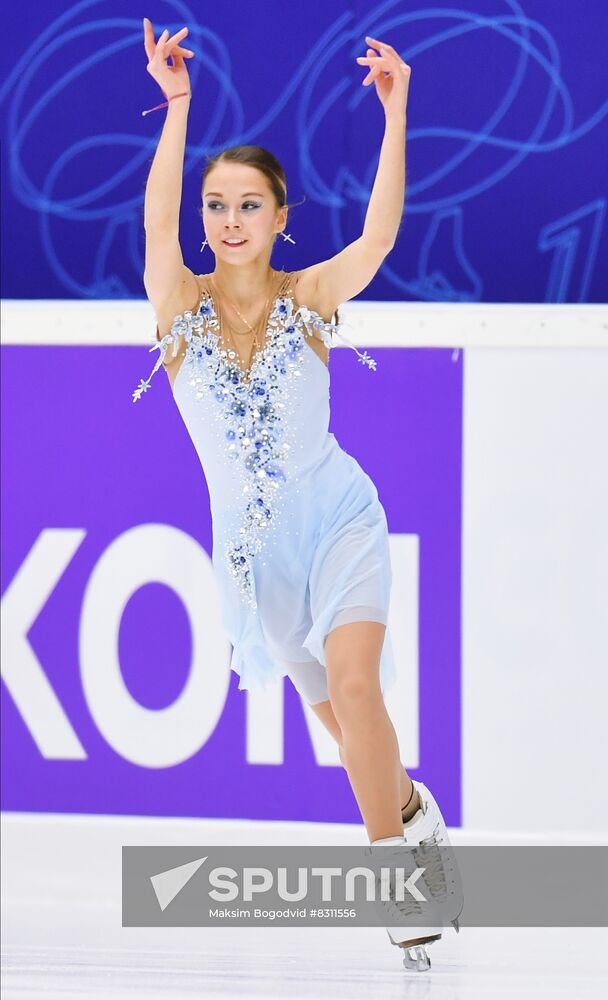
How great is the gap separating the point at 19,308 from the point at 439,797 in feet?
6.24

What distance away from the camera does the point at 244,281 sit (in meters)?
2.78

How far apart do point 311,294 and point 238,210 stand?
231 mm

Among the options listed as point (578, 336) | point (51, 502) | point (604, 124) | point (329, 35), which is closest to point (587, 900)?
point (578, 336)

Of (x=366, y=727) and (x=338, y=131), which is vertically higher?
(x=338, y=131)

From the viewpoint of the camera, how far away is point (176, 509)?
3955mm

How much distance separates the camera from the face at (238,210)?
2.68 meters

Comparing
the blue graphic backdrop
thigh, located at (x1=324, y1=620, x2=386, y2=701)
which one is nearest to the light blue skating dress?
thigh, located at (x1=324, y1=620, x2=386, y2=701)

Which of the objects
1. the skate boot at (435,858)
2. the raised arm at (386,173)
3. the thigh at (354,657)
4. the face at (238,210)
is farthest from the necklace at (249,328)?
the skate boot at (435,858)

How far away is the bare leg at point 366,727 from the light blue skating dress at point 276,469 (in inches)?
5.6

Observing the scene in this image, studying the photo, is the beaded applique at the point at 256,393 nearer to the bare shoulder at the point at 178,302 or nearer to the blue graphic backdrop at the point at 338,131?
the bare shoulder at the point at 178,302

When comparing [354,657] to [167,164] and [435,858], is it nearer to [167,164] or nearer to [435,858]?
[435,858]

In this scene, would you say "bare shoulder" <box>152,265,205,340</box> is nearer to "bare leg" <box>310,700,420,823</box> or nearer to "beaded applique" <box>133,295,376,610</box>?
"beaded applique" <box>133,295,376,610</box>

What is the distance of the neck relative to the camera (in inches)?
109

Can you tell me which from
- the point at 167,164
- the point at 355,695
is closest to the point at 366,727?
the point at 355,695
